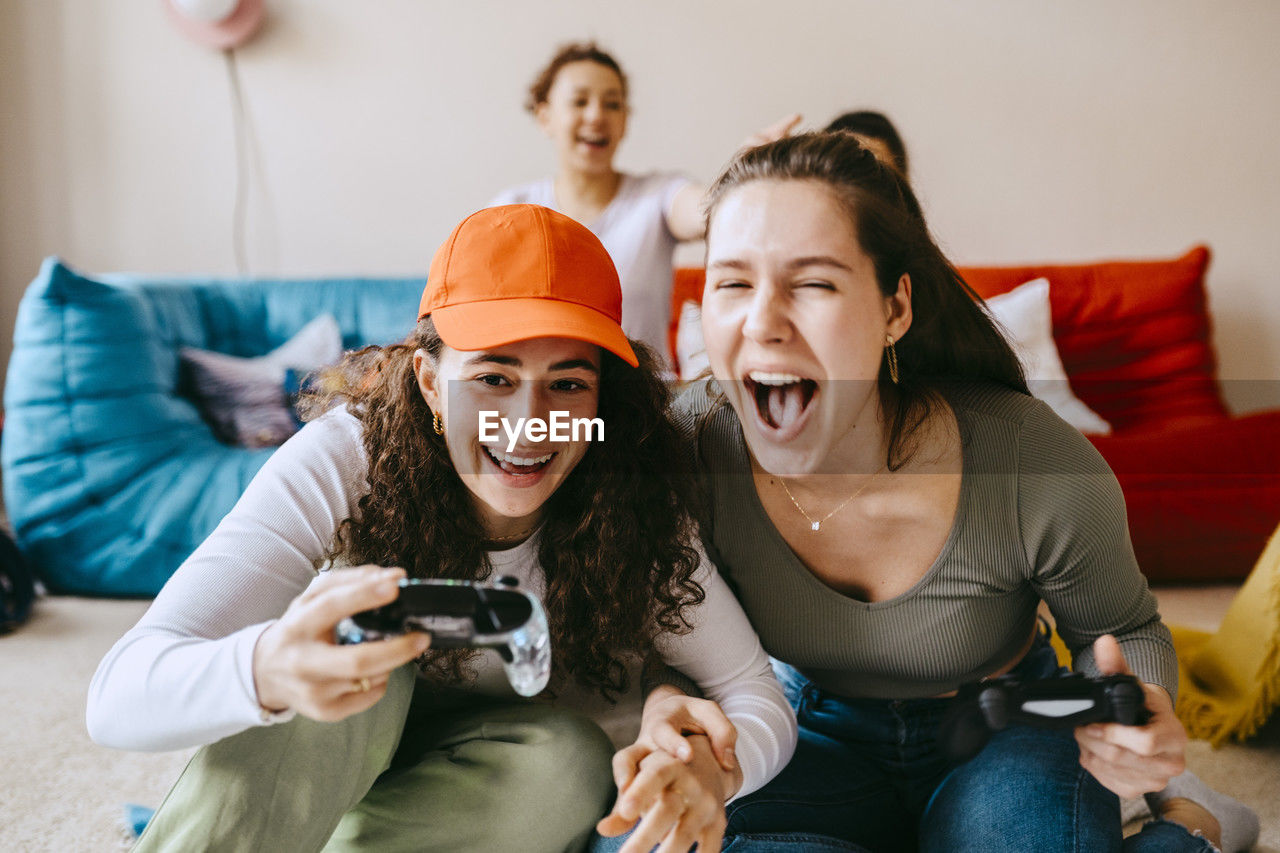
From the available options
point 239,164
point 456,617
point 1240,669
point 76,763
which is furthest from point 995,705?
point 239,164

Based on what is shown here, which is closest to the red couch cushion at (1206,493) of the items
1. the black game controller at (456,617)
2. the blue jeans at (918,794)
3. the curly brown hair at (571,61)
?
the blue jeans at (918,794)

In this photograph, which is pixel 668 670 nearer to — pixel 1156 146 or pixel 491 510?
pixel 491 510

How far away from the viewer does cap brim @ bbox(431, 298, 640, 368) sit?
0.71 meters

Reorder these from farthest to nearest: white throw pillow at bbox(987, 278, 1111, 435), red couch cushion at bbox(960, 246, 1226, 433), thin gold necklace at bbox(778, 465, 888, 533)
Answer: red couch cushion at bbox(960, 246, 1226, 433)
white throw pillow at bbox(987, 278, 1111, 435)
thin gold necklace at bbox(778, 465, 888, 533)

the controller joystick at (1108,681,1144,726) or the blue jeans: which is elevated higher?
the controller joystick at (1108,681,1144,726)

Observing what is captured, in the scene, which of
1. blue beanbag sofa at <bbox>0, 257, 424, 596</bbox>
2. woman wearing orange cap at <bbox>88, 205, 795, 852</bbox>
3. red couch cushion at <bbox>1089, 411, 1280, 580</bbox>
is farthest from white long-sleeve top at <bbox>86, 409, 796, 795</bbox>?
blue beanbag sofa at <bbox>0, 257, 424, 596</bbox>

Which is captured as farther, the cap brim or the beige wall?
the beige wall

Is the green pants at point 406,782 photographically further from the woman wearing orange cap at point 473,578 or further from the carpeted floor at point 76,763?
the carpeted floor at point 76,763

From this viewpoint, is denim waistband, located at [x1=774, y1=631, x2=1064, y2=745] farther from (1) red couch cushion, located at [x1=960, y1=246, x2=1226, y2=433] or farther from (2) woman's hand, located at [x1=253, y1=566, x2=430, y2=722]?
(1) red couch cushion, located at [x1=960, y1=246, x2=1226, y2=433]

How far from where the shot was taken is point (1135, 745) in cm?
67

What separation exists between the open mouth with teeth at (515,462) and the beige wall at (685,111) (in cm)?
193

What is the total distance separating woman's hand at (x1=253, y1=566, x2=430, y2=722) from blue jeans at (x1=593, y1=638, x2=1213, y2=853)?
13.7 inches

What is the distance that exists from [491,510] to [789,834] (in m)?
0.39

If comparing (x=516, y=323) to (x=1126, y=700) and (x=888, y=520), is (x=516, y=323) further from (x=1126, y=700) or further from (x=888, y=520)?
(x=1126, y=700)
